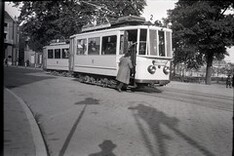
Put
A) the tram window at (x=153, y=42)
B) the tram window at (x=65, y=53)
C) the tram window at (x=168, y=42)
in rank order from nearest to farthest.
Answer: the tram window at (x=153, y=42)
the tram window at (x=168, y=42)
the tram window at (x=65, y=53)

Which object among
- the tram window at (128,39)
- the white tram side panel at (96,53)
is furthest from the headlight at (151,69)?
the white tram side panel at (96,53)

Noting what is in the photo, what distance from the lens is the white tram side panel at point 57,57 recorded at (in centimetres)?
2498

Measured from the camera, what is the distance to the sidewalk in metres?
4.48

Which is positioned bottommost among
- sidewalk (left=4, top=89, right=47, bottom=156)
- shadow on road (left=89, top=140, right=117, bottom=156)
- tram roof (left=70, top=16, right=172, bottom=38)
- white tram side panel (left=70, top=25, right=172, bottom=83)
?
A: shadow on road (left=89, top=140, right=117, bottom=156)

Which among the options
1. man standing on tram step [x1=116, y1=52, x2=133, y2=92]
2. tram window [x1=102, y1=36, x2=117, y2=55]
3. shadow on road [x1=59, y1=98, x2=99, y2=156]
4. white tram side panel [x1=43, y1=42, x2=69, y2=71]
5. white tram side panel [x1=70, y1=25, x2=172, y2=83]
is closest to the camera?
shadow on road [x1=59, y1=98, x2=99, y2=156]

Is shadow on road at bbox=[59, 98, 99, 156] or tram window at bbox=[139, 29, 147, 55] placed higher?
tram window at bbox=[139, 29, 147, 55]

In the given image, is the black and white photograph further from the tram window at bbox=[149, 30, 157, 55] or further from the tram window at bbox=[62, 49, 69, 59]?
the tram window at bbox=[62, 49, 69, 59]

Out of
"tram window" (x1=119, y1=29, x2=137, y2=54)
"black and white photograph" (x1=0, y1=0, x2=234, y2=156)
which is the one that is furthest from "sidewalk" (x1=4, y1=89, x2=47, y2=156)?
"tram window" (x1=119, y1=29, x2=137, y2=54)

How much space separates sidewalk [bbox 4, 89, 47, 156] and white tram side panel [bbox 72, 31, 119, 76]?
7.88m

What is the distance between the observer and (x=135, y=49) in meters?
13.9

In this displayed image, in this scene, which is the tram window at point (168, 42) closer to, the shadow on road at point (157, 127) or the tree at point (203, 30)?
the shadow on road at point (157, 127)

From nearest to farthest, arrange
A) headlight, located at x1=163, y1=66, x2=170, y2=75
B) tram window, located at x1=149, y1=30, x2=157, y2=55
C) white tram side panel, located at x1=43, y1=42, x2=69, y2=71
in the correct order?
tram window, located at x1=149, y1=30, x2=157, y2=55, headlight, located at x1=163, y1=66, x2=170, y2=75, white tram side panel, located at x1=43, y1=42, x2=69, y2=71

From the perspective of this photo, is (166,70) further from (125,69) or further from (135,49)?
(125,69)

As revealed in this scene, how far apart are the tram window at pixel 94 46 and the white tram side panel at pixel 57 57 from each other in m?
7.36
